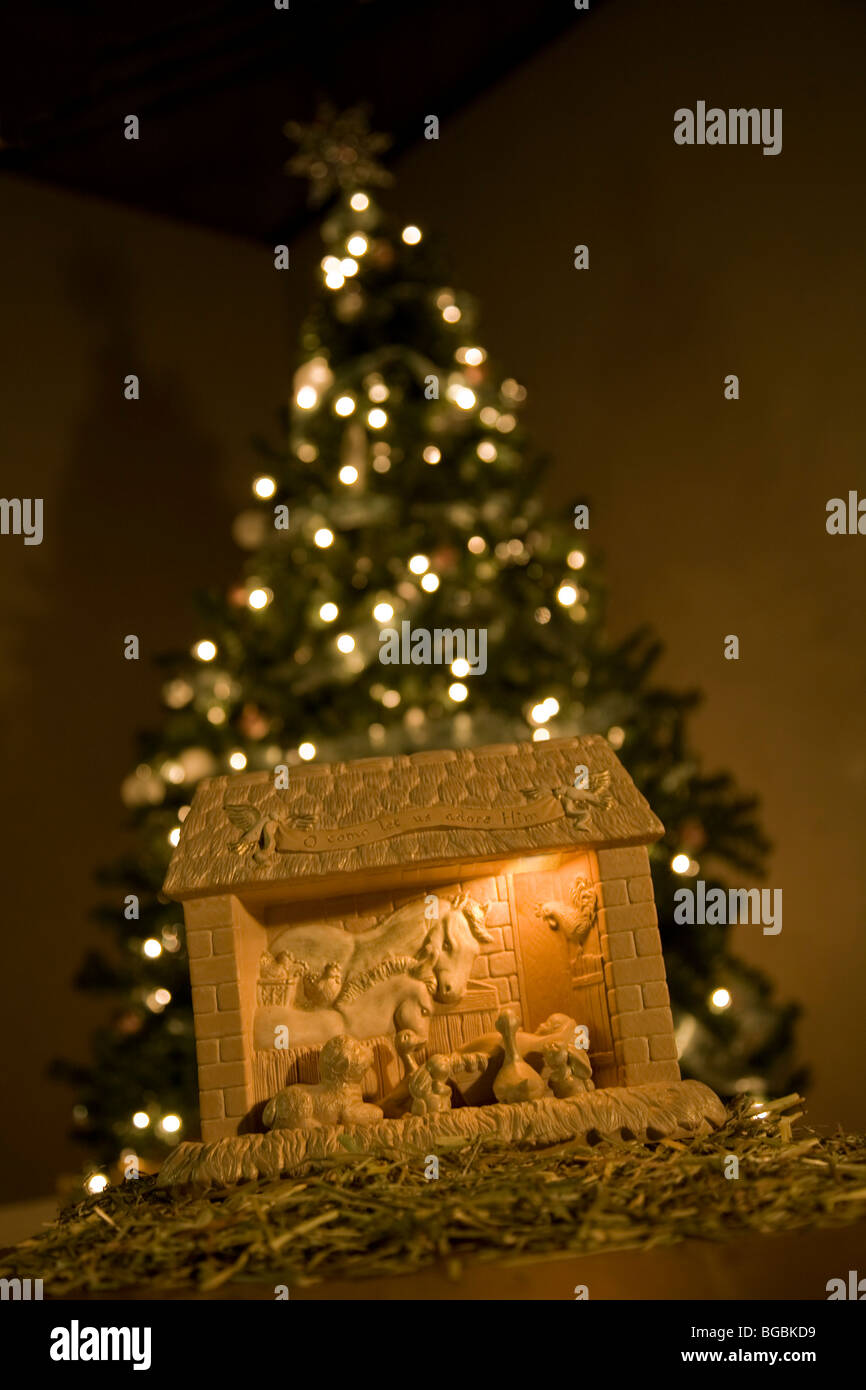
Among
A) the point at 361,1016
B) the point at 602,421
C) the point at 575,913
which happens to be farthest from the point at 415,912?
the point at 602,421

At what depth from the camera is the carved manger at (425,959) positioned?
9.18 ft

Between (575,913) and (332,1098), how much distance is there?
82 centimetres

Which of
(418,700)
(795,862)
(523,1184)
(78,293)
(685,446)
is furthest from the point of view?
(78,293)

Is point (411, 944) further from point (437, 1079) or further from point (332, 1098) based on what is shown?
point (332, 1098)

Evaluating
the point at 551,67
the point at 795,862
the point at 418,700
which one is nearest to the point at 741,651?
the point at 795,862

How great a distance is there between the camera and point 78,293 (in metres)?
6.42

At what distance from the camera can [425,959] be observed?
320 cm

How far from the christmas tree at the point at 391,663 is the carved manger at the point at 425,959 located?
1049 millimetres

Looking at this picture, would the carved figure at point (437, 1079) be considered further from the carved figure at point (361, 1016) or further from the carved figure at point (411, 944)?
the carved figure at point (411, 944)

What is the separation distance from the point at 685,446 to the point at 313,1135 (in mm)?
3828

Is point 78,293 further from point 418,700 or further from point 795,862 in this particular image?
point 795,862

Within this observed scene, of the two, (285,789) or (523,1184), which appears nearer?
(523,1184)

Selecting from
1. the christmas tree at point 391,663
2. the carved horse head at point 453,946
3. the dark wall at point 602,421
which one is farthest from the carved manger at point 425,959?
the dark wall at point 602,421
